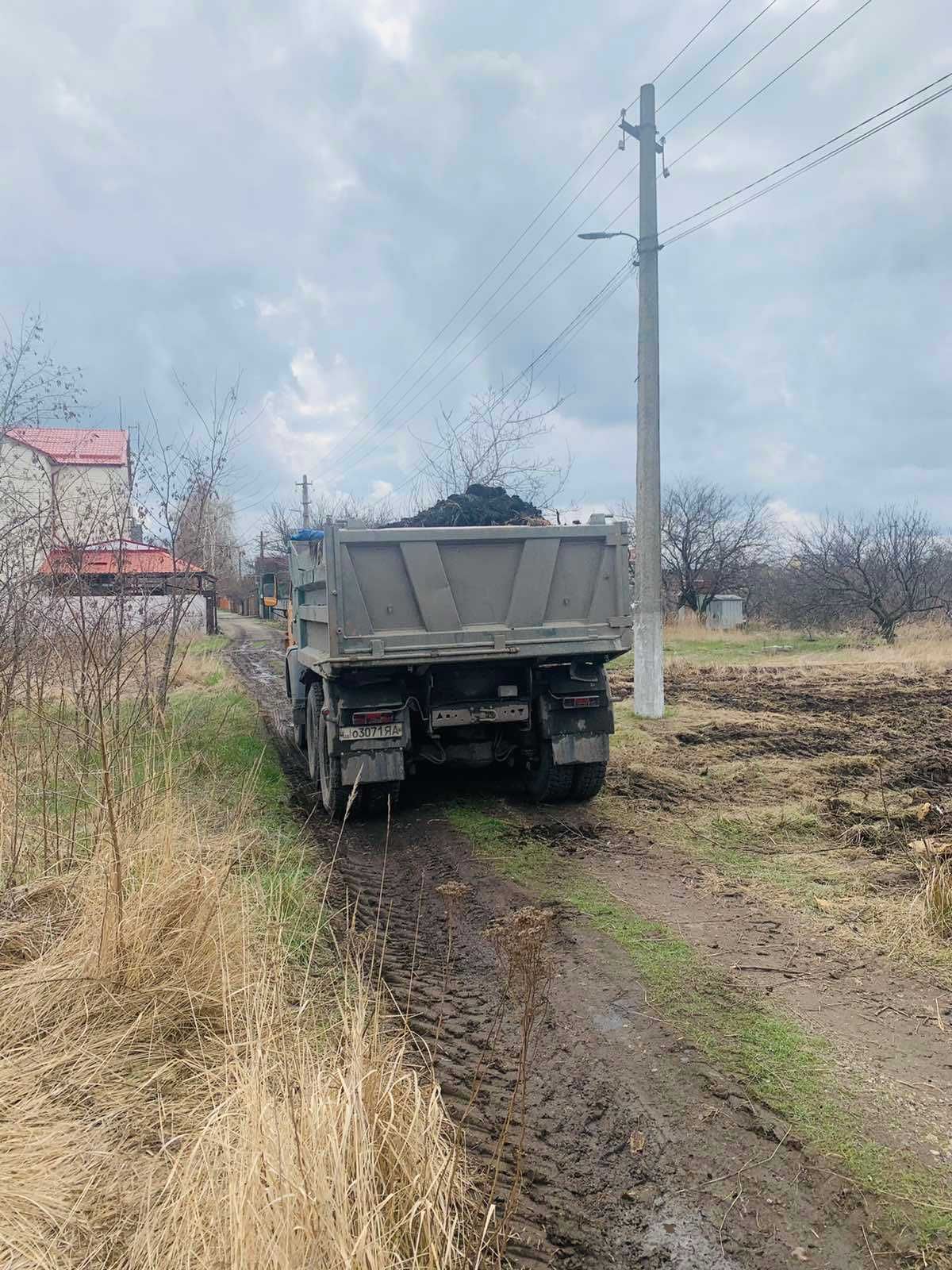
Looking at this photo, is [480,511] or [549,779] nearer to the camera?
[549,779]

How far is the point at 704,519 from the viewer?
33.2m

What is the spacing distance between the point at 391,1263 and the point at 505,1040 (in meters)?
1.73

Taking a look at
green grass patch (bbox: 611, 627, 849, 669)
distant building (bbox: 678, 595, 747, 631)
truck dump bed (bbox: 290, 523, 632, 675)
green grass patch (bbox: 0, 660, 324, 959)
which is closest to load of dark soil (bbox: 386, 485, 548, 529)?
truck dump bed (bbox: 290, 523, 632, 675)

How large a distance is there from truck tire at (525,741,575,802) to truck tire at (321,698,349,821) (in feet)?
5.23

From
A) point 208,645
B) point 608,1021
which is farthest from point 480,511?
point 208,645

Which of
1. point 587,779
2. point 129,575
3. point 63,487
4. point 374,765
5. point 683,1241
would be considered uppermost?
point 63,487

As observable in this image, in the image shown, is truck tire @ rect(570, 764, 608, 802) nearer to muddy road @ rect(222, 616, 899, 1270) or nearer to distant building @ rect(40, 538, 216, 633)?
muddy road @ rect(222, 616, 899, 1270)

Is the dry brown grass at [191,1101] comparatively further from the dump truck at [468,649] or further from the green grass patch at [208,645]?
the green grass patch at [208,645]

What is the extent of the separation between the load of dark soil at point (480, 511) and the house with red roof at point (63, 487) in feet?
7.97

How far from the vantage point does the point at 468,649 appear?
6.57 metres

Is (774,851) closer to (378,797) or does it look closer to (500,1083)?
(378,797)

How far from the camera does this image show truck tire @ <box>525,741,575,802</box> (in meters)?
7.16

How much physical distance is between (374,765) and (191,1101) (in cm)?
368

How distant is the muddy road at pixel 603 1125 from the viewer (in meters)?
2.46
